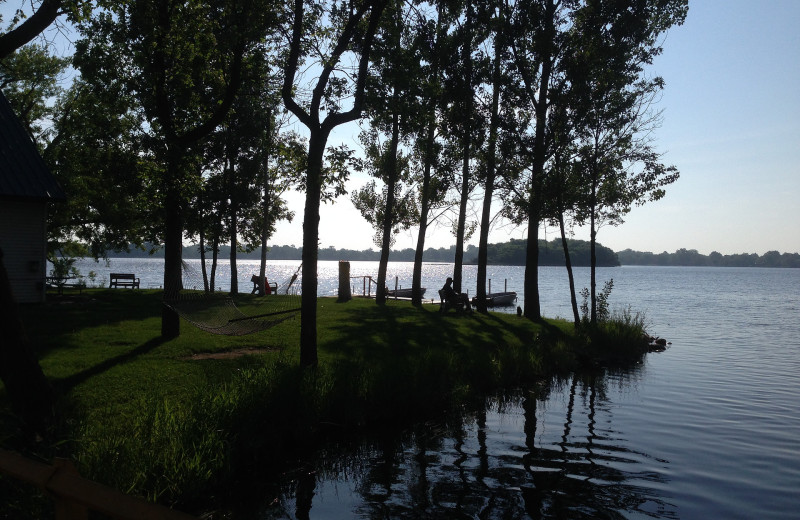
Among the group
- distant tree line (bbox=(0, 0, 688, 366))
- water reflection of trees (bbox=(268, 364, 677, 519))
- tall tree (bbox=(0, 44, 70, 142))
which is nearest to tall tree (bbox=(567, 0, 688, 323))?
distant tree line (bbox=(0, 0, 688, 366))

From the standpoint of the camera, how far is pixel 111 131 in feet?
60.5

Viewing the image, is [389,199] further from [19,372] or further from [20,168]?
[19,372]

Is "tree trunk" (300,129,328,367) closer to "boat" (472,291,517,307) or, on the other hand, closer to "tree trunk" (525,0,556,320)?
"tree trunk" (525,0,556,320)

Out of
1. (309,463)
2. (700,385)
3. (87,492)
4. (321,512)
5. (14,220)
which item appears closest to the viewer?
(87,492)

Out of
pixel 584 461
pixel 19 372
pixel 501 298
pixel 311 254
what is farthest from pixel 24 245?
pixel 501 298

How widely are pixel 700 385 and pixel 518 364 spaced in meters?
6.16

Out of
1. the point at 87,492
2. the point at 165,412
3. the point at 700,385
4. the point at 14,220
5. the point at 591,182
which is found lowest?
the point at 700,385

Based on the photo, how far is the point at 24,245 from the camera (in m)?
19.3

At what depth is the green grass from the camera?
6.94m

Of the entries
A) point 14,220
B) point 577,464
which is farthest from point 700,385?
point 14,220

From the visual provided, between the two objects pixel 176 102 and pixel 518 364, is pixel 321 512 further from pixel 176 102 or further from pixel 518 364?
pixel 176 102

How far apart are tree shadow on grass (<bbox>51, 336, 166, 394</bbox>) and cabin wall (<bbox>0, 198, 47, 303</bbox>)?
788 centimetres

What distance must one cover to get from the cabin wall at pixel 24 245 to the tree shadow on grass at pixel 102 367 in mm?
7879

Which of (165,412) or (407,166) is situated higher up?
(407,166)
